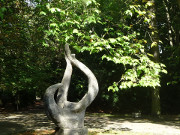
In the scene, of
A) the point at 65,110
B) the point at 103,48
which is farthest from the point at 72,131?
the point at 103,48

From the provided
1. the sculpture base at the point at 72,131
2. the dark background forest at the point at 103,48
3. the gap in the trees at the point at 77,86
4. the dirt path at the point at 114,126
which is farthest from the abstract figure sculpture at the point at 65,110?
the gap in the trees at the point at 77,86

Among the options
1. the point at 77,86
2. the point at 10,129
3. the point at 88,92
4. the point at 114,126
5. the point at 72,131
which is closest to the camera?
the point at 72,131

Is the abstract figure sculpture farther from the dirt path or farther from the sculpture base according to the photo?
the dirt path

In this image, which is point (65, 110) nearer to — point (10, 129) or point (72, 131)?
point (72, 131)

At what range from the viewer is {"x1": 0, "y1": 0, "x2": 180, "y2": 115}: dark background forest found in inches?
291

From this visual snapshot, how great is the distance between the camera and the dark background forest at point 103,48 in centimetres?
738

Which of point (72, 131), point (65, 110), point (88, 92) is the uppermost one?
point (88, 92)

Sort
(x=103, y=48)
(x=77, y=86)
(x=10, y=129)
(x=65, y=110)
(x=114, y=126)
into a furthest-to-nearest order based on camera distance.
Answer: (x=77, y=86) → (x=114, y=126) → (x=10, y=129) → (x=103, y=48) → (x=65, y=110)

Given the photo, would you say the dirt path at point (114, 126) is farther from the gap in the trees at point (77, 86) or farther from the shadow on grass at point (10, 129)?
the gap in the trees at point (77, 86)

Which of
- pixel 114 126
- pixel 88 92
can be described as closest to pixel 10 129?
pixel 114 126

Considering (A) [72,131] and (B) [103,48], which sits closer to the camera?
(A) [72,131]

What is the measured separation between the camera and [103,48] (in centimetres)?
674

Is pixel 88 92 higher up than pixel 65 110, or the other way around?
pixel 88 92

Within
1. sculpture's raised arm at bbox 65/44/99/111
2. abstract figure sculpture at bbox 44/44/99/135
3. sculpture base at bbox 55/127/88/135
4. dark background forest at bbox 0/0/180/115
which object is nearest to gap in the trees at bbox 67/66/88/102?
dark background forest at bbox 0/0/180/115
